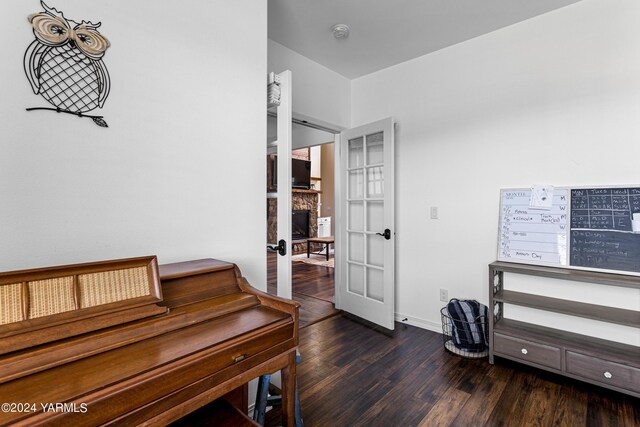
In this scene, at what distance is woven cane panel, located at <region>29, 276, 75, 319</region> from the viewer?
3.02ft

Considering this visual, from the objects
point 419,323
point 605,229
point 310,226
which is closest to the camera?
point 605,229

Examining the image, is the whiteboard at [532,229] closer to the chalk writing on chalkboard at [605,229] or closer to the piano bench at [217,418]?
the chalk writing on chalkboard at [605,229]

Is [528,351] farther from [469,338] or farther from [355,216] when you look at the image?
[355,216]

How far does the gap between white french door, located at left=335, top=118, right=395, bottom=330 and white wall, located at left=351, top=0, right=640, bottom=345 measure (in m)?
0.24

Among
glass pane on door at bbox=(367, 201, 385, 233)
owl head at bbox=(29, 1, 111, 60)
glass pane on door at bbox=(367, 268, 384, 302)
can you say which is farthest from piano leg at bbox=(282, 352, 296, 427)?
glass pane on door at bbox=(367, 201, 385, 233)

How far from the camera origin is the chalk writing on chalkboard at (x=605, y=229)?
2.08 meters

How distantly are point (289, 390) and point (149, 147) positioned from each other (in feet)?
4.10

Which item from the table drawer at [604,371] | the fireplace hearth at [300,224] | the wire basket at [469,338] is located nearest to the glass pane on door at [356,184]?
the wire basket at [469,338]

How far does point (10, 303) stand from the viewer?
0.88 meters

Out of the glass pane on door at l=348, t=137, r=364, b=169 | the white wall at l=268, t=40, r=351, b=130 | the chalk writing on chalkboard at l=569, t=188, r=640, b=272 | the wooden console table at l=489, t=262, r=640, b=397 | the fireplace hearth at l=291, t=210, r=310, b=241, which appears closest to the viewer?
the wooden console table at l=489, t=262, r=640, b=397

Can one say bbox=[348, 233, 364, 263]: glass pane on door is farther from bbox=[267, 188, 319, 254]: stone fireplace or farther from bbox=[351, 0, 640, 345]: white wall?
bbox=[267, 188, 319, 254]: stone fireplace

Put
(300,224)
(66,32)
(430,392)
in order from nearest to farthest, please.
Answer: (66,32)
(430,392)
(300,224)

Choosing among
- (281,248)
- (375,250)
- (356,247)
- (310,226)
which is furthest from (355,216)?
(310,226)

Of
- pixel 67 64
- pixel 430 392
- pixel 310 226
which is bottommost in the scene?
pixel 430 392
